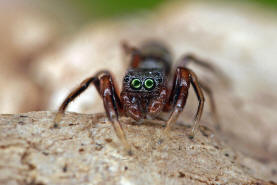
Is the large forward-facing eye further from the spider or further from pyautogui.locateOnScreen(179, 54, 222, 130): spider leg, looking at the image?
pyautogui.locateOnScreen(179, 54, 222, 130): spider leg

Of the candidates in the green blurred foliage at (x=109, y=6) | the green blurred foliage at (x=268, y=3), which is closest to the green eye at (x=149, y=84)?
the green blurred foliage at (x=109, y=6)

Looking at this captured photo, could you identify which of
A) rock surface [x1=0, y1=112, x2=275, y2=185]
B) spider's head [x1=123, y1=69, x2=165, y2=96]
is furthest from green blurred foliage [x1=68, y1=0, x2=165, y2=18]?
rock surface [x1=0, y1=112, x2=275, y2=185]

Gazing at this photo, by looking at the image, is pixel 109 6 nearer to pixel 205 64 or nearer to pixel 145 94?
pixel 205 64

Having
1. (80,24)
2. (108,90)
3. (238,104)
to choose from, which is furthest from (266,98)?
(80,24)

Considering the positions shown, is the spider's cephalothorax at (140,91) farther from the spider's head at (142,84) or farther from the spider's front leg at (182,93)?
the spider's front leg at (182,93)

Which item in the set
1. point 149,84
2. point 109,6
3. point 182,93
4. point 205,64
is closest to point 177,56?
point 205,64

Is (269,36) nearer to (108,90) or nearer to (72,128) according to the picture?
(108,90)
